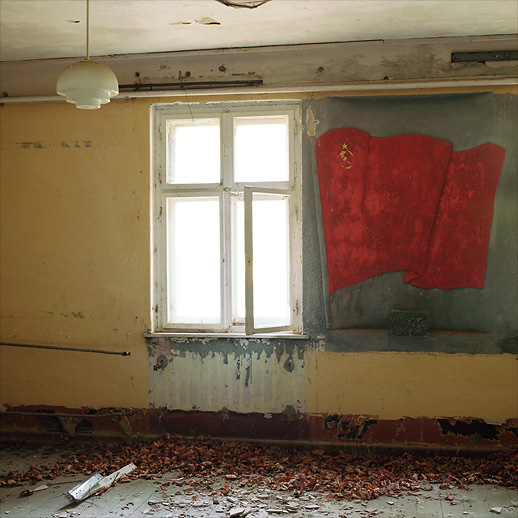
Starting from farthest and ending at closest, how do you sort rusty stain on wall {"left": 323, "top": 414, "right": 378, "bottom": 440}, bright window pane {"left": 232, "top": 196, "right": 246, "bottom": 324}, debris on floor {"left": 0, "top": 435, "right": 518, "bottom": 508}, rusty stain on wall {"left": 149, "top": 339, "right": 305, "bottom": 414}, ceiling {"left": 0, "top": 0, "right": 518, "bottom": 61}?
1. bright window pane {"left": 232, "top": 196, "right": 246, "bottom": 324}
2. rusty stain on wall {"left": 149, "top": 339, "right": 305, "bottom": 414}
3. rusty stain on wall {"left": 323, "top": 414, "right": 378, "bottom": 440}
4. debris on floor {"left": 0, "top": 435, "right": 518, "bottom": 508}
5. ceiling {"left": 0, "top": 0, "right": 518, "bottom": 61}

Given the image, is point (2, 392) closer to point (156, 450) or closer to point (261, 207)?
point (156, 450)

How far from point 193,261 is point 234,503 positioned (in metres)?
1.83

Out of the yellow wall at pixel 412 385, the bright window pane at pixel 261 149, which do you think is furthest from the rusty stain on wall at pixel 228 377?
the bright window pane at pixel 261 149

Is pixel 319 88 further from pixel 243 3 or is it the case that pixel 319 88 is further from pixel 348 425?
pixel 348 425

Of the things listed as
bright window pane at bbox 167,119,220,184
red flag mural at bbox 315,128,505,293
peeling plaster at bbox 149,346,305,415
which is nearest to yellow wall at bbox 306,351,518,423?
peeling plaster at bbox 149,346,305,415

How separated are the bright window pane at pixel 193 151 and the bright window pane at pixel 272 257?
0.48 metres

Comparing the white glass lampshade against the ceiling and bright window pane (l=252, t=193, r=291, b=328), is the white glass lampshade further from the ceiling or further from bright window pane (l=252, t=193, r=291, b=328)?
bright window pane (l=252, t=193, r=291, b=328)

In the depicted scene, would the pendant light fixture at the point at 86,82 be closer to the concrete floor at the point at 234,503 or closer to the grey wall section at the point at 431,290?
the grey wall section at the point at 431,290

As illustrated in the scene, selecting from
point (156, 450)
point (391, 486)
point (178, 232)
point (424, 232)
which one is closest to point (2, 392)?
point (156, 450)

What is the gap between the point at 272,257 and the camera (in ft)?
14.5

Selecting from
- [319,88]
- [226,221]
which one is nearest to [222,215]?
[226,221]

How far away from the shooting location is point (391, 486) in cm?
367

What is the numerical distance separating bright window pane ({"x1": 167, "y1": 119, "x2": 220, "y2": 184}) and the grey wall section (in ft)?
2.37

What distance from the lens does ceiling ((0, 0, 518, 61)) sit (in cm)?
352
